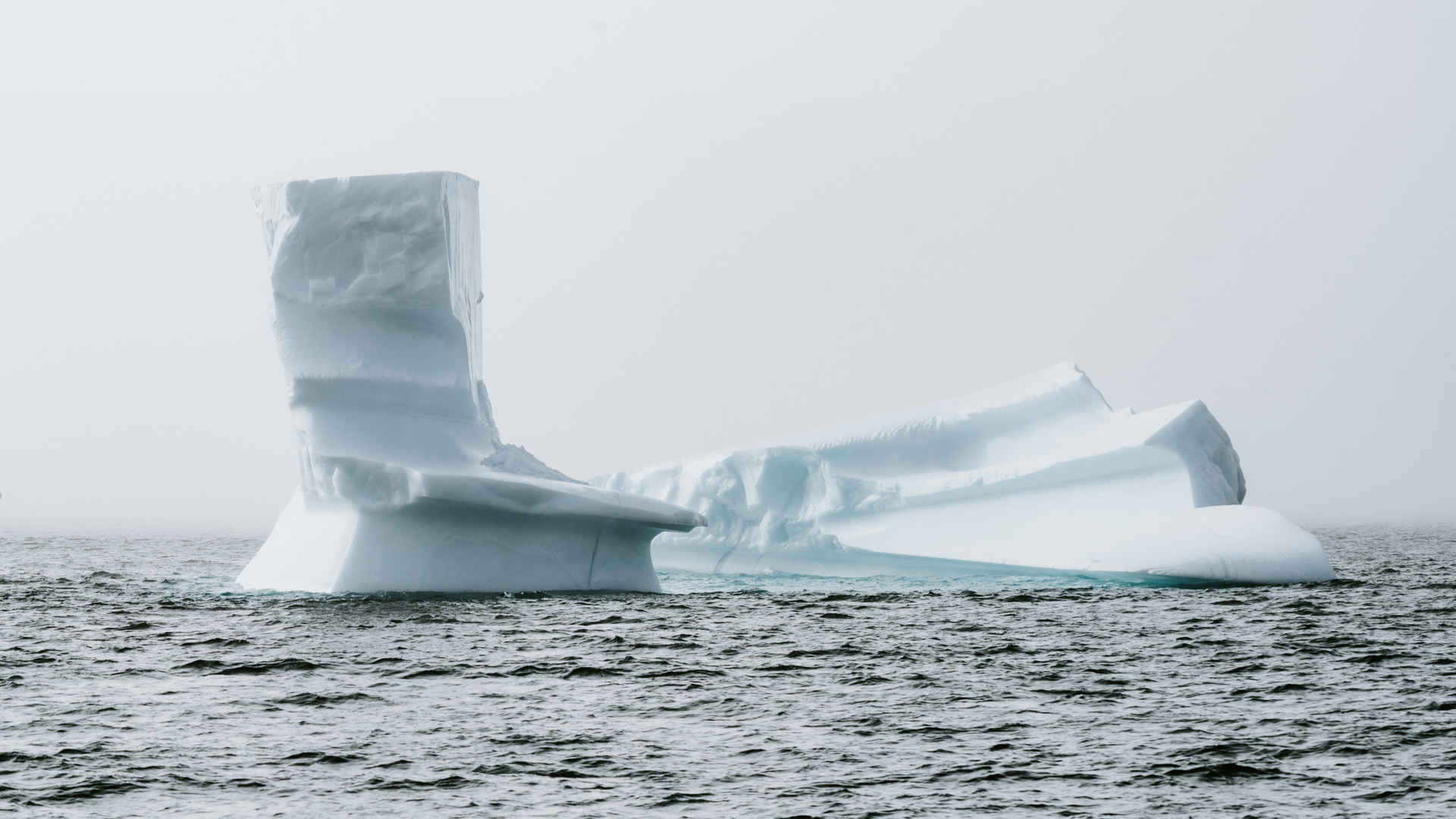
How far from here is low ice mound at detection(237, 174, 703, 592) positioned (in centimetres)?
1552

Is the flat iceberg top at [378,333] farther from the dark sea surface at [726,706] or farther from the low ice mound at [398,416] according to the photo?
the dark sea surface at [726,706]

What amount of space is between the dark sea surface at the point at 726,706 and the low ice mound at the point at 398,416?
471 millimetres

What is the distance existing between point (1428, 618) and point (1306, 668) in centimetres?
442

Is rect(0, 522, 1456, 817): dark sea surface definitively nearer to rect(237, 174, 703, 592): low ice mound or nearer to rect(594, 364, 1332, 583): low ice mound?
rect(237, 174, 703, 592): low ice mound

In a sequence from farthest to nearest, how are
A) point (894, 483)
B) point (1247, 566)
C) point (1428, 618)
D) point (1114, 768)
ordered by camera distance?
1. point (894, 483)
2. point (1247, 566)
3. point (1428, 618)
4. point (1114, 768)

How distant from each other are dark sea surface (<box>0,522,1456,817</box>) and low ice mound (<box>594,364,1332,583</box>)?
1438mm

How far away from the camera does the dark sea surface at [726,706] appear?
7.74 metres

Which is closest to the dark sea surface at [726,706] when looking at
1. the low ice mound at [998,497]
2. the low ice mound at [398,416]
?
the low ice mound at [398,416]

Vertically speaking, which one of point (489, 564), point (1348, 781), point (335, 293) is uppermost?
point (335, 293)

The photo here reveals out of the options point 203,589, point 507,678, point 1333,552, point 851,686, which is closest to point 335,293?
point 203,589

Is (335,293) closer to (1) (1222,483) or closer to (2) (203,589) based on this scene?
(2) (203,589)

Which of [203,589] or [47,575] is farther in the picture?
[47,575]

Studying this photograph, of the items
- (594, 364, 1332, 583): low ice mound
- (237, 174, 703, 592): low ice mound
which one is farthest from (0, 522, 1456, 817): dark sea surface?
(594, 364, 1332, 583): low ice mound

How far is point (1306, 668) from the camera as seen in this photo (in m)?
11.6
